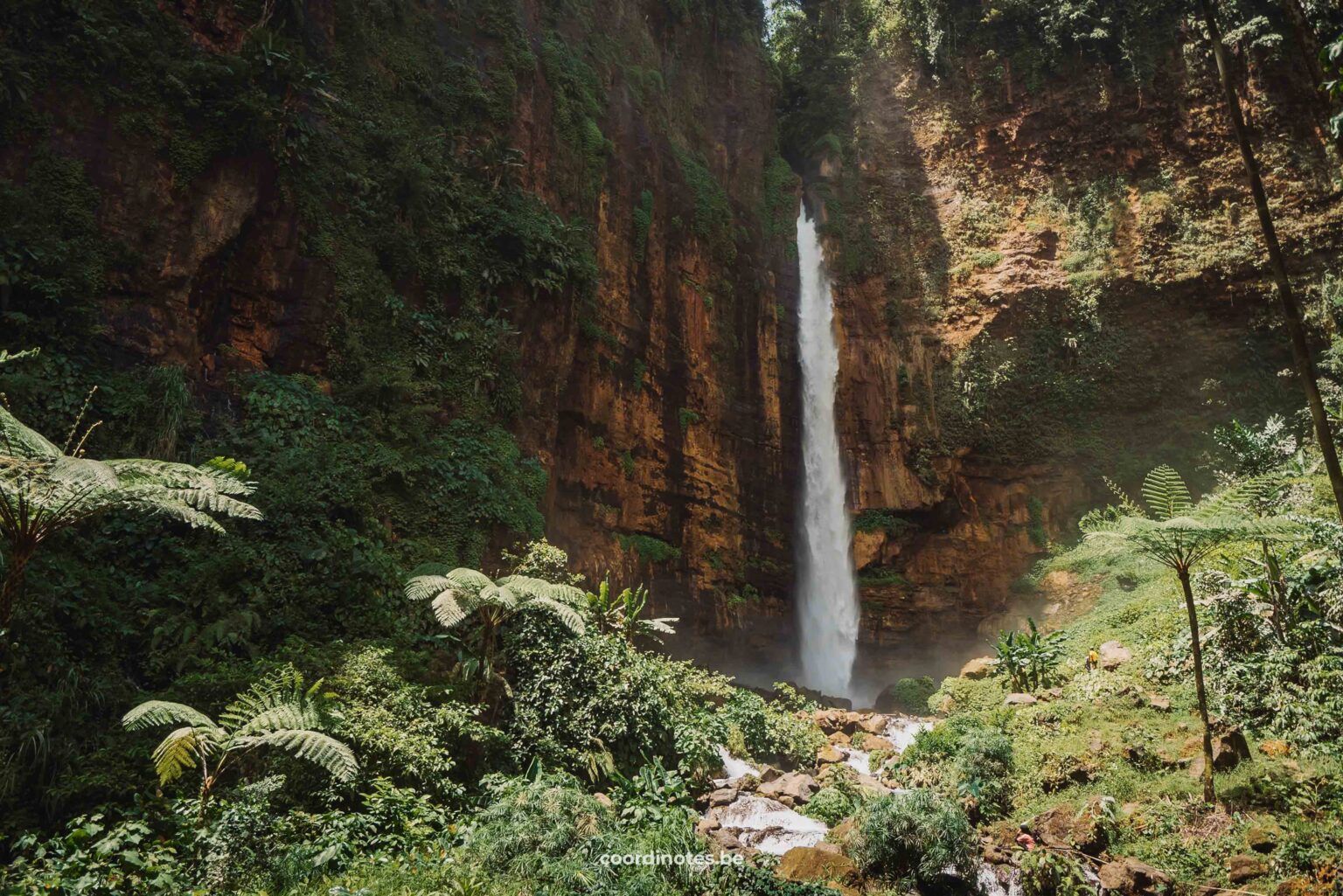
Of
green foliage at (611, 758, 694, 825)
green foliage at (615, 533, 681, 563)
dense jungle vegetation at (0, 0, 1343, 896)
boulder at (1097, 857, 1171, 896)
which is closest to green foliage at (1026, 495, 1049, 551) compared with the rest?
dense jungle vegetation at (0, 0, 1343, 896)

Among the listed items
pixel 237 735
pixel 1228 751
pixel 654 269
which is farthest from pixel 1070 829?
pixel 654 269

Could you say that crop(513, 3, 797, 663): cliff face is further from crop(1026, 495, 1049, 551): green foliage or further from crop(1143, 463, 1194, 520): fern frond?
crop(1143, 463, 1194, 520): fern frond

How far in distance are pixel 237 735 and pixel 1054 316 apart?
25.3 m

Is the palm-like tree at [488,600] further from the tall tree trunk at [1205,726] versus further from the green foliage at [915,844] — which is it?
the tall tree trunk at [1205,726]

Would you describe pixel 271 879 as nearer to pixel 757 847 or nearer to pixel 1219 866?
pixel 757 847

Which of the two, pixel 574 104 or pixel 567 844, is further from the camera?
pixel 574 104

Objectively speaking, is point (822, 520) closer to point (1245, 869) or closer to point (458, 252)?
point (458, 252)

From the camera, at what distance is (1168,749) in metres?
8.29

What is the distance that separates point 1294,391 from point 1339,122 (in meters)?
19.9

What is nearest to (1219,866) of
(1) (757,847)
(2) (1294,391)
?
(1) (757,847)

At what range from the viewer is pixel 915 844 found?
22.6 ft

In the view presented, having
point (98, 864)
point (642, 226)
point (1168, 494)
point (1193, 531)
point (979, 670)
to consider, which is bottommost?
point (979, 670)

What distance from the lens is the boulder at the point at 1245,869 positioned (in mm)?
6105

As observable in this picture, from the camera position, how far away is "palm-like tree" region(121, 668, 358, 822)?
5352mm
